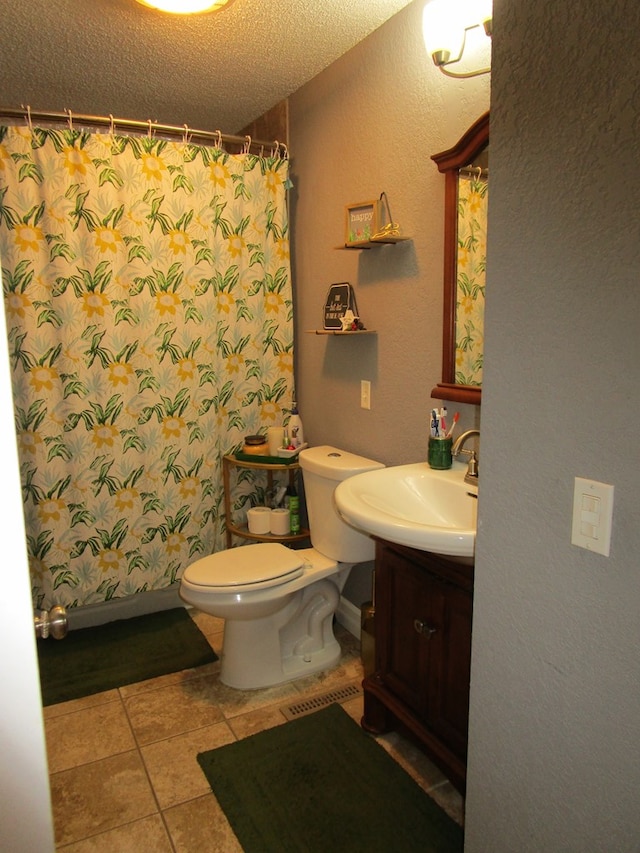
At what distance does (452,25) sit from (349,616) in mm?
2229

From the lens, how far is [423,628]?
1.72 meters

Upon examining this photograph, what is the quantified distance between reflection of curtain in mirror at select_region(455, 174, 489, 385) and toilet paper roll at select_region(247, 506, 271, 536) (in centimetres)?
119

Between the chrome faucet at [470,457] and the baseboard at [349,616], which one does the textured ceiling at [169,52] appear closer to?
the chrome faucet at [470,457]

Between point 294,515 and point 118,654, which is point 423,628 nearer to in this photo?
point 294,515

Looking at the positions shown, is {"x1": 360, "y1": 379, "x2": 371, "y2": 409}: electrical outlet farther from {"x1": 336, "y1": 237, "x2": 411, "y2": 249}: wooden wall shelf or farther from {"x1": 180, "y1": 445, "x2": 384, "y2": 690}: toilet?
{"x1": 336, "y1": 237, "x2": 411, "y2": 249}: wooden wall shelf

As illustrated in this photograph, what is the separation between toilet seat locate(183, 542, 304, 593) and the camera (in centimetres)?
210

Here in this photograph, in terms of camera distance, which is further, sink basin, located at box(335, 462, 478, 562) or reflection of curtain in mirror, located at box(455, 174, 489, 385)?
reflection of curtain in mirror, located at box(455, 174, 489, 385)

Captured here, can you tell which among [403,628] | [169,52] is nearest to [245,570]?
[403,628]

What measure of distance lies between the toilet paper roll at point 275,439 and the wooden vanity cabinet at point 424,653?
3.32 feet

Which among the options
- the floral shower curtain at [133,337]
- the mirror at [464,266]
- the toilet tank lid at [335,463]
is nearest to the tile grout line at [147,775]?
the floral shower curtain at [133,337]

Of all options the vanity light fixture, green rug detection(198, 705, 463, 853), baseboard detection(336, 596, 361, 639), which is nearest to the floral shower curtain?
baseboard detection(336, 596, 361, 639)

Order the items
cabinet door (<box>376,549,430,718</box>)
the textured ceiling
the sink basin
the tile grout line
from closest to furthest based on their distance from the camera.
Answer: the sink basin < the tile grout line < cabinet door (<box>376,549,430,718</box>) < the textured ceiling

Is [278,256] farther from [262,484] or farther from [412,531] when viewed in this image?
[412,531]

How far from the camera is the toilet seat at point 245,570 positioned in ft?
6.89
